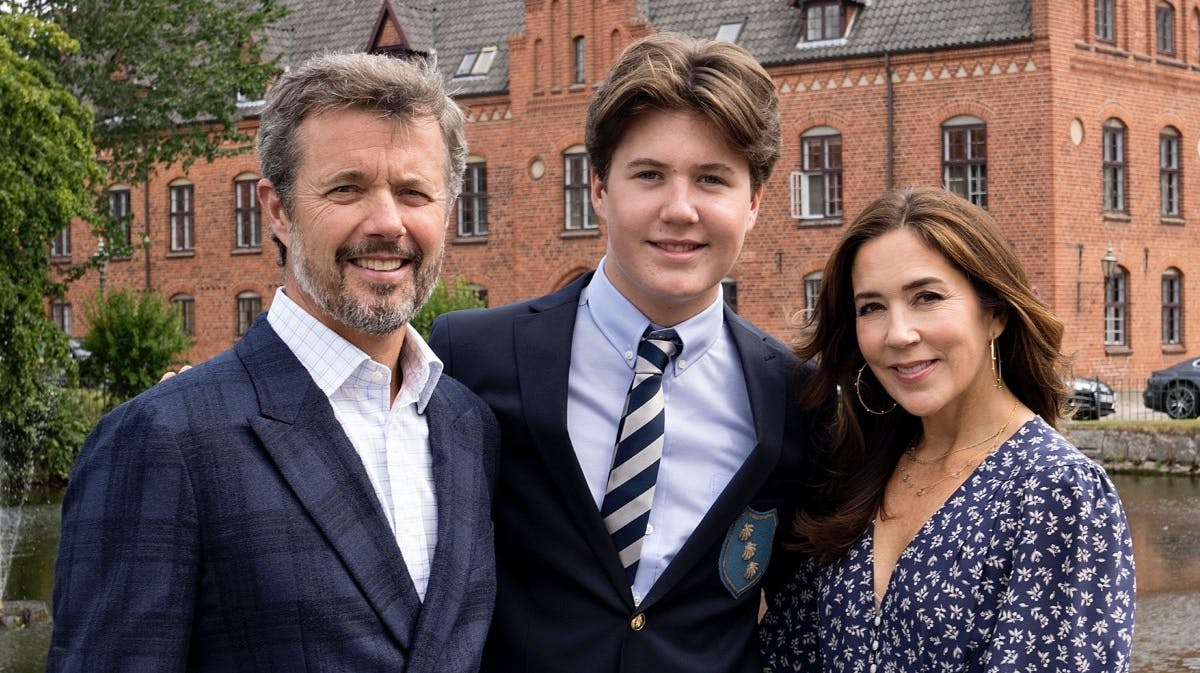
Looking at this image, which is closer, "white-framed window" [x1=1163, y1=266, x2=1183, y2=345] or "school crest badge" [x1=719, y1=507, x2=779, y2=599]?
"school crest badge" [x1=719, y1=507, x2=779, y2=599]

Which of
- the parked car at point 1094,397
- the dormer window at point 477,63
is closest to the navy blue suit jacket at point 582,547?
the parked car at point 1094,397

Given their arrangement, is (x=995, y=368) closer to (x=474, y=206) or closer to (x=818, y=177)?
(x=818, y=177)

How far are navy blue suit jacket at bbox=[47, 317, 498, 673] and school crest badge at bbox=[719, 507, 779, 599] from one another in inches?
29.9

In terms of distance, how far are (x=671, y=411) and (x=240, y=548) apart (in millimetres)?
1200

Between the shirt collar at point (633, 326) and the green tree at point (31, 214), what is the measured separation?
508 inches

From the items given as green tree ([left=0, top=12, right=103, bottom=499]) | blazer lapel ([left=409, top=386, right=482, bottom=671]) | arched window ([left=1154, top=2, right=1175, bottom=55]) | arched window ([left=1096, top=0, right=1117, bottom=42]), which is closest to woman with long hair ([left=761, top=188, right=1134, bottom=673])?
blazer lapel ([left=409, top=386, right=482, bottom=671])

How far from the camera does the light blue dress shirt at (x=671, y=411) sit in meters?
3.37

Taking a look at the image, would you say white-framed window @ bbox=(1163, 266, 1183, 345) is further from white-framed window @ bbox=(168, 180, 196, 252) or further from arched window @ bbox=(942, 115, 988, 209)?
white-framed window @ bbox=(168, 180, 196, 252)

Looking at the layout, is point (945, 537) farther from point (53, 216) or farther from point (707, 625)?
point (53, 216)

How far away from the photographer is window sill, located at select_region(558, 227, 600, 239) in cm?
3094

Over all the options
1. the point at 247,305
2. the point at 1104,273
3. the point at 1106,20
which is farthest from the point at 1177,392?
the point at 247,305

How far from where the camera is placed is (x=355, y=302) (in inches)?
113

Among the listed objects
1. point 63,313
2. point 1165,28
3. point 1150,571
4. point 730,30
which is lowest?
point 1150,571

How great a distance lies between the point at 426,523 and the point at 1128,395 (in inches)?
1041
